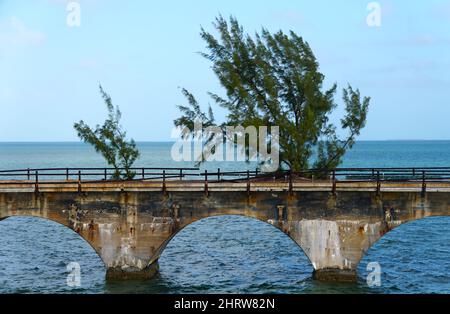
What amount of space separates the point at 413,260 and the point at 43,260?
25504 millimetres

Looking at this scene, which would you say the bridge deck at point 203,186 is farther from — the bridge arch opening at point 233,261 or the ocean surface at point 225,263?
the bridge arch opening at point 233,261

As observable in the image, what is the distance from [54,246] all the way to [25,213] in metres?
14.9

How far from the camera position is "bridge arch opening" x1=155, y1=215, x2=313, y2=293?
1334 inches

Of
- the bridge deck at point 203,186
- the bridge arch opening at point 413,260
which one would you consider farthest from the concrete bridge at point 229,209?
the bridge arch opening at point 413,260

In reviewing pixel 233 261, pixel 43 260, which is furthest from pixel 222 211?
pixel 43 260

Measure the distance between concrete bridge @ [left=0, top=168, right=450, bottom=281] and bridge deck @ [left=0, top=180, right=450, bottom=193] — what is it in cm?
5

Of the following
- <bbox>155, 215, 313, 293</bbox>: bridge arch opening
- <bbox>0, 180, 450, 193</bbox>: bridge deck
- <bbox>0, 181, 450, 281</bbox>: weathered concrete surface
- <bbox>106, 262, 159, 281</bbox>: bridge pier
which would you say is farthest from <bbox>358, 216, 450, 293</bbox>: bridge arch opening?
<bbox>106, 262, 159, 281</bbox>: bridge pier

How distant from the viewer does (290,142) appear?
39.6 m

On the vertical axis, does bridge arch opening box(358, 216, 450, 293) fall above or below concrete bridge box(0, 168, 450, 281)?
below

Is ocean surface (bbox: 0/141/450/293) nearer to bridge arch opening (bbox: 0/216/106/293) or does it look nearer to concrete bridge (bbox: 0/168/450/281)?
bridge arch opening (bbox: 0/216/106/293)

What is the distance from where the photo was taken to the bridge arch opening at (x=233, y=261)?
33.9 metres

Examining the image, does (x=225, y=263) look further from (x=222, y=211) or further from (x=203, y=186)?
(x=203, y=186)

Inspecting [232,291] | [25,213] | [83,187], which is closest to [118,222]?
[83,187]

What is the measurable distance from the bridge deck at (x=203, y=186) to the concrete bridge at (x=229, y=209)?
0.17 feet
